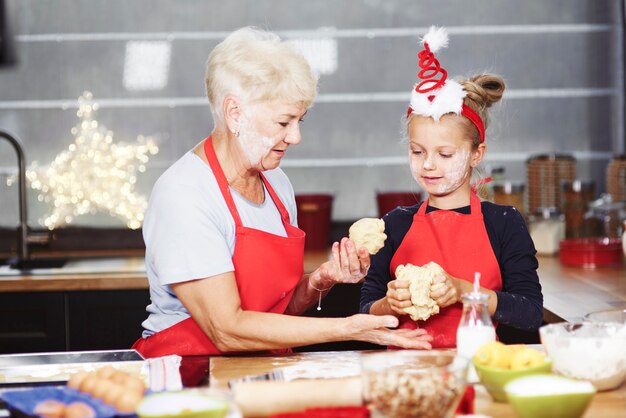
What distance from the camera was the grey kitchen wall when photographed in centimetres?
441

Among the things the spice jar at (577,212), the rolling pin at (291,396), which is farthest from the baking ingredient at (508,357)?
the spice jar at (577,212)

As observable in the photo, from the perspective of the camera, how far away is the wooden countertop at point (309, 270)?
2.88m

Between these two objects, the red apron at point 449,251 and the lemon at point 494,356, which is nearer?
the lemon at point 494,356

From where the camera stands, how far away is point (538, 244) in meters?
3.97

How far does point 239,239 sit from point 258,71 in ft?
1.41

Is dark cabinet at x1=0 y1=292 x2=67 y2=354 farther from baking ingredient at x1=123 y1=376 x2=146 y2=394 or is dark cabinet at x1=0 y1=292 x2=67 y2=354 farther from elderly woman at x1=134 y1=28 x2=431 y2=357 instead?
baking ingredient at x1=123 y1=376 x2=146 y2=394

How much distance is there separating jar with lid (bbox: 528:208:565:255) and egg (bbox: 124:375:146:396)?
2.66 m

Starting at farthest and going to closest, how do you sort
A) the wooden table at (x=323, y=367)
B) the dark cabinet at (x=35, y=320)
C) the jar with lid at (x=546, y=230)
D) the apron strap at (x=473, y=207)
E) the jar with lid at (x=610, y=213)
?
Result: 1. the jar with lid at (x=546, y=230)
2. the jar with lid at (x=610, y=213)
3. the dark cabinet at (x=35, y=320)
4. the apron strap at (x=473, y=207)
5. the wooden table at (x=323, y=367)

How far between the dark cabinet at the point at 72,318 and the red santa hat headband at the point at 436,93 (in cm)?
163

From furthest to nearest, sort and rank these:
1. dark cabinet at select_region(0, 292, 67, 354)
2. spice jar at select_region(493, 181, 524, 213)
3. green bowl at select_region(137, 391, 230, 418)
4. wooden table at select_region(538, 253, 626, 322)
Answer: spice jar at select_region(493, 181, 524, 213), dark cabinet at select_region(0, 292, 67, 354), wooden table at select_region(538, 253, 626, 322), green bowl at select_region(137, 391, 230, 418)

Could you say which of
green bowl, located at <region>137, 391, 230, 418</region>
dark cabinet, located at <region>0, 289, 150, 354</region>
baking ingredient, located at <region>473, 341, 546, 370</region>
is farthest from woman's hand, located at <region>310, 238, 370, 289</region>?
dark cabinet, located at <region>0, 289, 150, 354</region>

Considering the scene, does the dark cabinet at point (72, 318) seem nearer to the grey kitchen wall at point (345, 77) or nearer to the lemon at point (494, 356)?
the grey kitchen wall at point (345, 77)

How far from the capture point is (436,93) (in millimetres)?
2410

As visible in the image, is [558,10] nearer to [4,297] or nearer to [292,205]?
[292,205]
